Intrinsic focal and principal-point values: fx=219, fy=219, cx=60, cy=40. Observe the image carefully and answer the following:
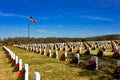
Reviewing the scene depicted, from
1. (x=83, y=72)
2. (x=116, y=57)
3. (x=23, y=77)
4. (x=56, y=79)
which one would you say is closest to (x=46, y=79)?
(x=56, y=79)

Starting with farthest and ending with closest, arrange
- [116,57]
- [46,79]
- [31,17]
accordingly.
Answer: [31,17] → [116,57] → [46,79]

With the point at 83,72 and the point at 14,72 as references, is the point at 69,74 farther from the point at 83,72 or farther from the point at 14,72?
the point at 14,72

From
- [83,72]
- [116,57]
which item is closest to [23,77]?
[83,72]

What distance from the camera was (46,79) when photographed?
34.8 feet

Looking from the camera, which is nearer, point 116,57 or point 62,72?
point 62,72

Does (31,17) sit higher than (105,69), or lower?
higher

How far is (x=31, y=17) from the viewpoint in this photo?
153ft

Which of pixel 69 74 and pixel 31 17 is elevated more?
pixel 31 17

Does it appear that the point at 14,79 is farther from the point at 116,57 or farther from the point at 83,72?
the point at 116,57

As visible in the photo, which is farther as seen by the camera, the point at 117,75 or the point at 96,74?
the point at 96,74

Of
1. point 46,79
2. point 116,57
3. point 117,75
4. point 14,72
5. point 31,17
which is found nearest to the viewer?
point 117,75

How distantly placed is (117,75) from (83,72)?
2.10 metres

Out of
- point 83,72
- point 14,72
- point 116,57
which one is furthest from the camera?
point 116,57

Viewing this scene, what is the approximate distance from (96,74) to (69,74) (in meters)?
1.37
